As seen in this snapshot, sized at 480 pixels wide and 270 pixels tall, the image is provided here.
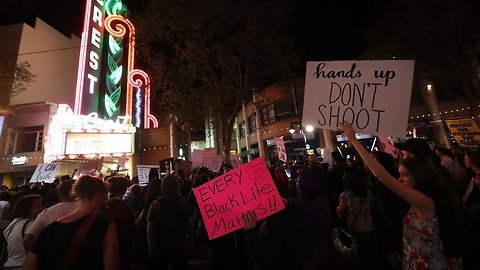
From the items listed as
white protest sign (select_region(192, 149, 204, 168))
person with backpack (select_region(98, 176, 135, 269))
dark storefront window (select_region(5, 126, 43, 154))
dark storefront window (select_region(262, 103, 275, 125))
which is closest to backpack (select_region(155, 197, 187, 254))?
person with backpack (select_region(98, 176, 135, 269))

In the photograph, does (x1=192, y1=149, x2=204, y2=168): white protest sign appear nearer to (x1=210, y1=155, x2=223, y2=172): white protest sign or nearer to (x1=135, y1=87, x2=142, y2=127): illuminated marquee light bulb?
(x1=210, y1=155, x2=223, y2=172): white protest sign

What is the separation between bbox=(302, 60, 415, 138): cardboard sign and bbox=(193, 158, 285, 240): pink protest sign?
1011 millimetres

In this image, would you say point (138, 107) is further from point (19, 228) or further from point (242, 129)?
point (19, 228)

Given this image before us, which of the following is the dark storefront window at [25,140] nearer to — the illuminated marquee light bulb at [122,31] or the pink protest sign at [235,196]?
the illuminated marquee light bulb at [122,31]

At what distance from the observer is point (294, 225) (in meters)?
3.48

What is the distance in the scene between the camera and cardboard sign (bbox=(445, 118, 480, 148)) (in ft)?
36.6

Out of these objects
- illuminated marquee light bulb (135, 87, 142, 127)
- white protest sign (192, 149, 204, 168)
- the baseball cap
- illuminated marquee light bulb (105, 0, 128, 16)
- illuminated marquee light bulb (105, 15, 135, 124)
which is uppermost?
illuminated marquee light bulb (105, 0, 128, 16)

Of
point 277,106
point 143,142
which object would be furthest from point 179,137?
point 277,106

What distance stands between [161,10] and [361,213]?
53.5 feet

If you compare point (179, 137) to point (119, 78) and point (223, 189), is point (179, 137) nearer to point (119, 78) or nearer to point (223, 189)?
point (119, 78)

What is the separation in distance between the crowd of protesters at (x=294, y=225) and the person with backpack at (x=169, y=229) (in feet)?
0.05

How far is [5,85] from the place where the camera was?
80.4 ft

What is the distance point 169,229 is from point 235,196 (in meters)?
1.44

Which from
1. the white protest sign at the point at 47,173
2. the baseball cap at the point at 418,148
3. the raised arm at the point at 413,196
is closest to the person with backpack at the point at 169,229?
the raised arm at the point at 413,196
